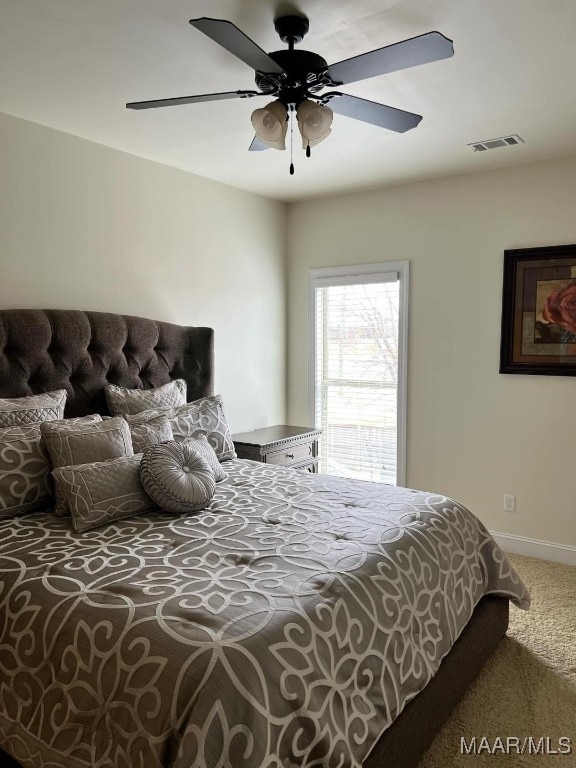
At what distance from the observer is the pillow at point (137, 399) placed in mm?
3141

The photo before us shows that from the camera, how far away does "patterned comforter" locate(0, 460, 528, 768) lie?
131cm

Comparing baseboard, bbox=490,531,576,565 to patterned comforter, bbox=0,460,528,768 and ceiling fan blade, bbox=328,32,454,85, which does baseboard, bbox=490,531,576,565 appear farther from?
ceiling fan blade, bbox=328,32,454,85

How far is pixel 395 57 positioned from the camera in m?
1.78

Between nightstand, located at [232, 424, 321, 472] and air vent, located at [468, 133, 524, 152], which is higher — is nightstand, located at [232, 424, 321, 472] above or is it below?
below

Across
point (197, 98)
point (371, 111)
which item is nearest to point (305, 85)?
point (371, 111)

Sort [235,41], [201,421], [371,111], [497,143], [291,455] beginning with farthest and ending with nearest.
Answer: [291,455] → [497,143] → [201,421] → [371,111] → [235,41]

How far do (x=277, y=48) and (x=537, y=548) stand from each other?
3329 millimetres

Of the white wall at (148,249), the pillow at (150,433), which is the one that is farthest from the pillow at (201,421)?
the white wall at (148,249)

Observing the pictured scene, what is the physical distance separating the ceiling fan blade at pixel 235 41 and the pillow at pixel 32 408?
1756mm

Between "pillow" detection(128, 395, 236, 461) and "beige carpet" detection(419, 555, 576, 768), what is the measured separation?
5.60ft

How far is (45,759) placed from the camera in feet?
4.80

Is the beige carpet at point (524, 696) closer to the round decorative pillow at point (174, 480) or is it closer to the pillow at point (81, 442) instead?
the round decorative pillow at point (174, 480)

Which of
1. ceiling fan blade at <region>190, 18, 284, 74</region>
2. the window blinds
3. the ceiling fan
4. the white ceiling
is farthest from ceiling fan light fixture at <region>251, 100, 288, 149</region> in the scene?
the window blinds

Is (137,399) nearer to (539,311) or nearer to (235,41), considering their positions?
(235,41)
